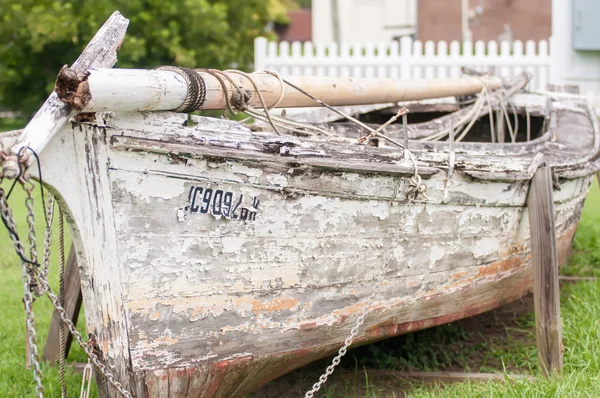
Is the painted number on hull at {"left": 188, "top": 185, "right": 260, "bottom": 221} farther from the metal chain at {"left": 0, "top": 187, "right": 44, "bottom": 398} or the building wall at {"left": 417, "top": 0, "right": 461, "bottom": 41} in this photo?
the building wall at {"left": 417, "top": 0, "right": 461, "bottom": 41}

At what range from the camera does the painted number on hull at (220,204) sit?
130 inches

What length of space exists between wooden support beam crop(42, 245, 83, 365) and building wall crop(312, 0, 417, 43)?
77.2ft

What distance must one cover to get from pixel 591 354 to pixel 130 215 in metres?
2.80

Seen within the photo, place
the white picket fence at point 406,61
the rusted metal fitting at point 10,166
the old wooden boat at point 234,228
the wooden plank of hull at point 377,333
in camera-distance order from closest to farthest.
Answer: the rusted metal fitting at point 10,166 < the old wooden boat at point 234,228 < the wooden plank of hull at point 377,333 < the white picket fence at point 406,61

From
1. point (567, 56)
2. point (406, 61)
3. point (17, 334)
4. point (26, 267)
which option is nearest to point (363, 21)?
point (406, 61)

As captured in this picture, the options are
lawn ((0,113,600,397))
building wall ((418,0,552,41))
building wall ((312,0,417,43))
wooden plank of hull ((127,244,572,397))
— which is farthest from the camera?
building wall ((312,0,417,43))

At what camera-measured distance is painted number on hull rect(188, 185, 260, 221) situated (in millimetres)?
3305

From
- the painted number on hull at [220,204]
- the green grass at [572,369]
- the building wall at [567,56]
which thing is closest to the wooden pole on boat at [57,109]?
the painted number on hull at [220,204]

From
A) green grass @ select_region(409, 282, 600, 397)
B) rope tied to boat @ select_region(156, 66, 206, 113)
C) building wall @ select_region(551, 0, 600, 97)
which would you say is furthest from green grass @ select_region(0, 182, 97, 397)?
building wall @ select_region(551, 0, 600, 97)

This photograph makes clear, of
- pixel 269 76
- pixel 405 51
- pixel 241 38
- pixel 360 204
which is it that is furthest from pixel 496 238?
pixel 241 38

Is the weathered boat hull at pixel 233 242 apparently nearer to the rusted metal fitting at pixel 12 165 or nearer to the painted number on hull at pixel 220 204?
the painted number on hull at pixel 220 204

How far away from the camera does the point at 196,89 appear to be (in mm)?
3312

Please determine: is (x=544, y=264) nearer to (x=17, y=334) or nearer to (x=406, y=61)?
(x=17, y=334)

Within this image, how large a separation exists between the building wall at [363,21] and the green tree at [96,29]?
9686 millimetres
